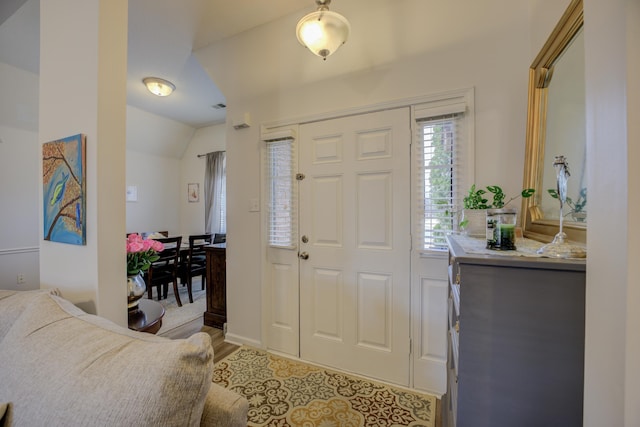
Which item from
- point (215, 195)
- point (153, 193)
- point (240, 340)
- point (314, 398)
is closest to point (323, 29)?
point (314, 398)

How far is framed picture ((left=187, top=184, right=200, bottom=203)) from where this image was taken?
5.35 meters

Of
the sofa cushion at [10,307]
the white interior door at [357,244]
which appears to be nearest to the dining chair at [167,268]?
the white interior door at [357,244]

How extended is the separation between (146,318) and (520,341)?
1710 mm

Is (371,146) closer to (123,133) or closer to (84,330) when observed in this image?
(123,133)

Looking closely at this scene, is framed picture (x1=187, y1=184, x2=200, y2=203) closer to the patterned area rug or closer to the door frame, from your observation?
the door frame

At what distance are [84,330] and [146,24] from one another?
8.64ft

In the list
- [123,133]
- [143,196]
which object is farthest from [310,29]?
[143,196]

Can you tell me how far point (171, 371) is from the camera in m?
0.54

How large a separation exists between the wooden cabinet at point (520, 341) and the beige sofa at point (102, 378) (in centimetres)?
70

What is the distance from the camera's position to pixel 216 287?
2.77 meters

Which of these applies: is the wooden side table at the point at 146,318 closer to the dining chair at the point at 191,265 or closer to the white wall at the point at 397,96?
the white wall at the point at 397,96

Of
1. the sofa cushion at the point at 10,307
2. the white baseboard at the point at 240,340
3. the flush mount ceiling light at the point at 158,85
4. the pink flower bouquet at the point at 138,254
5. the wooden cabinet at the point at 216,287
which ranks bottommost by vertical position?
the white baseboard at the point at 240,340

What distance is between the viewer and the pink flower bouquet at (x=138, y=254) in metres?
1.34

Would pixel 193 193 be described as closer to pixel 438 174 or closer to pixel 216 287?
pixel 216 287
